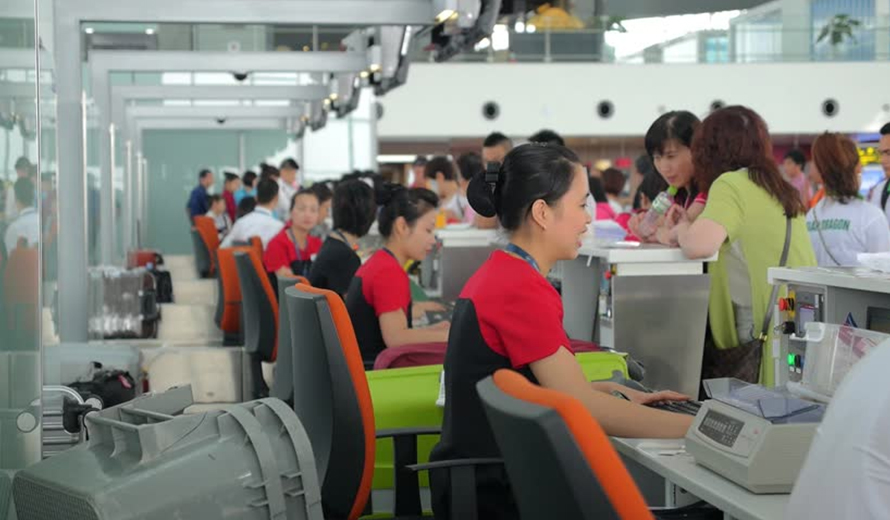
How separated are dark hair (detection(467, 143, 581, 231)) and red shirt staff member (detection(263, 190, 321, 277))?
197 inches

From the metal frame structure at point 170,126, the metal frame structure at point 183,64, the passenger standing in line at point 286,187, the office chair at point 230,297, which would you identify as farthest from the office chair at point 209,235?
the office chair at point 230,297

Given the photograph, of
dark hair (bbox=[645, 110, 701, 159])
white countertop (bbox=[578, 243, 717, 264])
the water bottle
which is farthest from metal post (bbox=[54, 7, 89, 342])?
dark hair (bbox=[645, 110, 701, 159])

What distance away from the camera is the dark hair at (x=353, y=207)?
5.92m

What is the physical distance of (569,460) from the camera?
1.47 metres

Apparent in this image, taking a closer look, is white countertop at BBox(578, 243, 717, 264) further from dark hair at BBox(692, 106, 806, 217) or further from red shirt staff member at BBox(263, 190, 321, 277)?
red shirt staff member at BBox(263, 190, 321, 277)

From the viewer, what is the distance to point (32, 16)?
115 inches

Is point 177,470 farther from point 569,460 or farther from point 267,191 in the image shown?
point 267,191

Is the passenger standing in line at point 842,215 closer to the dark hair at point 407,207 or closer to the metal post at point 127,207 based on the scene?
the dark hair at point 407,207

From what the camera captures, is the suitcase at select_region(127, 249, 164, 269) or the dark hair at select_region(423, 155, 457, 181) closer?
the dark hair at select_region(423, 155, 457, 181)

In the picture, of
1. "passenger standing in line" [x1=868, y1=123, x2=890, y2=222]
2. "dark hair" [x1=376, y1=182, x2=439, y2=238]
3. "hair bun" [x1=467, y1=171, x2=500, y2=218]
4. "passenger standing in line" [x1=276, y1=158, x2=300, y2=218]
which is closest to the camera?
"hair bun" [x1=467, y1=171, x2=500, y2=218]

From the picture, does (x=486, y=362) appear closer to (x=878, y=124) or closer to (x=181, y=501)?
(x=181, y=501)

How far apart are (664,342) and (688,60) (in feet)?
54.0

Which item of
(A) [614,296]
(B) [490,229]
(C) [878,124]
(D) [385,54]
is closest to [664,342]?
(A) [614,296]

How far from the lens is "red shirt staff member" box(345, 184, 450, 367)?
4.76m
